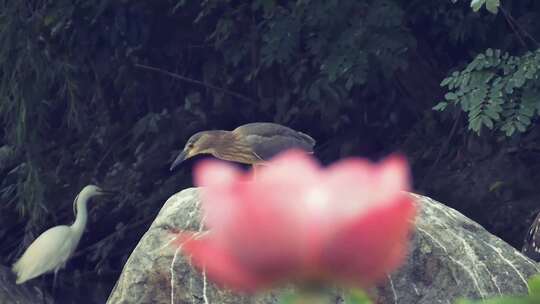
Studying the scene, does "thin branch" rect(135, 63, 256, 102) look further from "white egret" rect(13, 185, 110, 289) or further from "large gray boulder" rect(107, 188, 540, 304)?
A: "large gray boulder" rect(107, 188, 540, 304)

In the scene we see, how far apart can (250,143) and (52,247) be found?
85.1 inches

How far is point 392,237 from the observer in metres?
0.63

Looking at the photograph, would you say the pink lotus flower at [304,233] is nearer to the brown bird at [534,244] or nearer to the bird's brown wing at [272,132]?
the brown bird at [534,244]

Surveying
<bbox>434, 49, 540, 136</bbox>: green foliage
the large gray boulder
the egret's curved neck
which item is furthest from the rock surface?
<bbox>434, 49, 540, 136</bbox>: green foliage

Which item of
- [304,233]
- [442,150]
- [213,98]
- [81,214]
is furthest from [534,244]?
[304,233]

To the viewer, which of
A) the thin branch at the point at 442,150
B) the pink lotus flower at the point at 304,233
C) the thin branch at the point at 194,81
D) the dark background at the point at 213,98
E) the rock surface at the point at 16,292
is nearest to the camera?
the pink lotus flower at the point at 304,233

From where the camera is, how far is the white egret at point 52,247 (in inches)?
328

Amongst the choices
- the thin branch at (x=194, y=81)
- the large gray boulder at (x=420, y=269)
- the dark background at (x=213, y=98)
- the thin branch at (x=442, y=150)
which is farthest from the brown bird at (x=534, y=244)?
the thin branch at (x=194, y=81)

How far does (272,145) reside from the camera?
6648 mm

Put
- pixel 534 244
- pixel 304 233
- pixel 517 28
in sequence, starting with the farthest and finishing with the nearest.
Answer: pixel 517 28
pixel 534 244
pixel 304 233

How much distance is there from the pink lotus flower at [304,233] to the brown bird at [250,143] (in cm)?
594

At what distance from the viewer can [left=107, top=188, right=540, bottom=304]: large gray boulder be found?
4.54 m

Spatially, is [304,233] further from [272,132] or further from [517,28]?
[517,28]

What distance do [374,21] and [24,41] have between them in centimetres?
239
